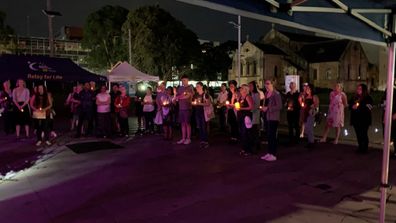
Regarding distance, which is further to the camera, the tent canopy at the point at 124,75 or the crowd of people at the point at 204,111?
the tent canopy at the point at 124,75

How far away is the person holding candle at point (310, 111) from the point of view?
36.8ft

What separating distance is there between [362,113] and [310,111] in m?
1.56

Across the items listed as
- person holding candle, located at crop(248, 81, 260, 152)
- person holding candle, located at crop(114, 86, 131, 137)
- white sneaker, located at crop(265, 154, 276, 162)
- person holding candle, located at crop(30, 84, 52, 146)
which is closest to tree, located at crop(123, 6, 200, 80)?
person holding candle, located at crop(114, 86, 131, 137)

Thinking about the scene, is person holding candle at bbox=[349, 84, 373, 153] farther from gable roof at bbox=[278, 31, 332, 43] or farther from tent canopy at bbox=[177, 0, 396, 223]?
gable roof at bbox=[278, 31, 332, 43]

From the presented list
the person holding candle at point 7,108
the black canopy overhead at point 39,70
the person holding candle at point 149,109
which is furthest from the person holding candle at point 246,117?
the black canopy overhead at point 39,70

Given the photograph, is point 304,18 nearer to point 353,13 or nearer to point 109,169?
point 353,13

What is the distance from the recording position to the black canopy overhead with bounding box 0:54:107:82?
1792cm

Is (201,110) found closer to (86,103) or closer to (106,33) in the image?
(86,103)

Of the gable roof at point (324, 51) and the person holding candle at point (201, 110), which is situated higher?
the gable roof at point (324, 51)

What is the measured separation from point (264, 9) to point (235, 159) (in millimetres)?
5826

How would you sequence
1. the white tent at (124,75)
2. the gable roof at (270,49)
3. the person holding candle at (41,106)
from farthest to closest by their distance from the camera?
the gable roof at (270,49) → the white tent at (124,75) → the person holding candle at (41,106)

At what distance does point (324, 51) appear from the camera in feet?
234

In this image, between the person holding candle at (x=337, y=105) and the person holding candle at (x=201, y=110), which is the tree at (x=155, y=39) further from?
the person holding candle at (x=337, y=105)

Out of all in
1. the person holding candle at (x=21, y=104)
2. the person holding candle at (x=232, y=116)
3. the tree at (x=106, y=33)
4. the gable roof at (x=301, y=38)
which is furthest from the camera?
the gable roof at (x=301, y=38)
